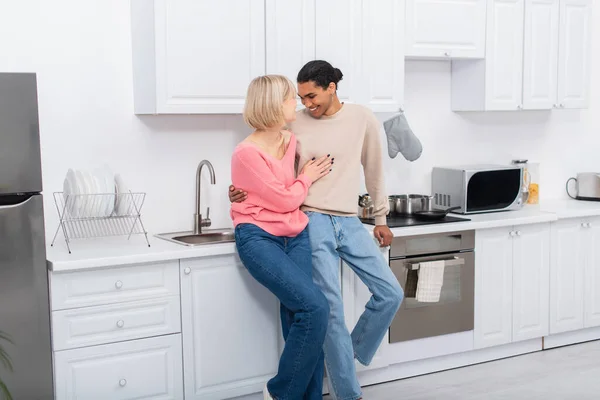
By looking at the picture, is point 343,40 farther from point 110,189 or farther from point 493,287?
point 493,287

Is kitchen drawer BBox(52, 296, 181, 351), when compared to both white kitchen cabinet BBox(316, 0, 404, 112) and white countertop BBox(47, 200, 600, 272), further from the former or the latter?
white kitchen cabinet BBox(316, 0, 404, 112)

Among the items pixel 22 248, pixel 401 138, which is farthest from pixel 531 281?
pixel 22 248

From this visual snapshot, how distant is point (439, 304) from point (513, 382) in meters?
0.54

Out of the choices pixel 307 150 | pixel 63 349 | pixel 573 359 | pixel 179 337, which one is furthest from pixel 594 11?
pixel 63 349

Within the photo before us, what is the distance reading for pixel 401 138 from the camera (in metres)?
4.16

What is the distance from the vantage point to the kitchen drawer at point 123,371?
3.14m

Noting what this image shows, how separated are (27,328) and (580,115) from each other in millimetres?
3783

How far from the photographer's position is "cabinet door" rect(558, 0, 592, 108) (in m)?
4.67

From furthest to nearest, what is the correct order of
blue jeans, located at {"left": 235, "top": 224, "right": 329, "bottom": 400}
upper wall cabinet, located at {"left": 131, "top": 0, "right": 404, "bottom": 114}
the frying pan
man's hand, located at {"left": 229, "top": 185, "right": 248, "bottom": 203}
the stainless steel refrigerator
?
the frying pan, upper wall cabinet, located at {"left": 131, "top": 0, "right": 404, "bottom": 114}, man's hand, located at {"left": 229, "top": 185, "right": 248, "bottom": 203}, blue jeans, located at {"left": 235, "top": 224, "right": 329, "bottom": 400}, the stainless steel refrigerator

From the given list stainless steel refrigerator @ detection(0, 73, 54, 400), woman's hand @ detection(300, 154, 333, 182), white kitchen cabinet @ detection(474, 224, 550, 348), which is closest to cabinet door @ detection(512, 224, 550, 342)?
white kitchen cabinet @ detection(474, 224, 550, 348)

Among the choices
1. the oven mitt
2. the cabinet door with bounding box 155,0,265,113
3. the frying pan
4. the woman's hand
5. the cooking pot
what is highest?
the cabinet door with bounding box 155,0,265,113

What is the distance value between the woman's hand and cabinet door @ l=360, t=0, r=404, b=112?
68cm

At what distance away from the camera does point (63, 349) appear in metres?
3.12

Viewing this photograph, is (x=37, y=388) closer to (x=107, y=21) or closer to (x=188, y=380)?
(x=188, y=380)
